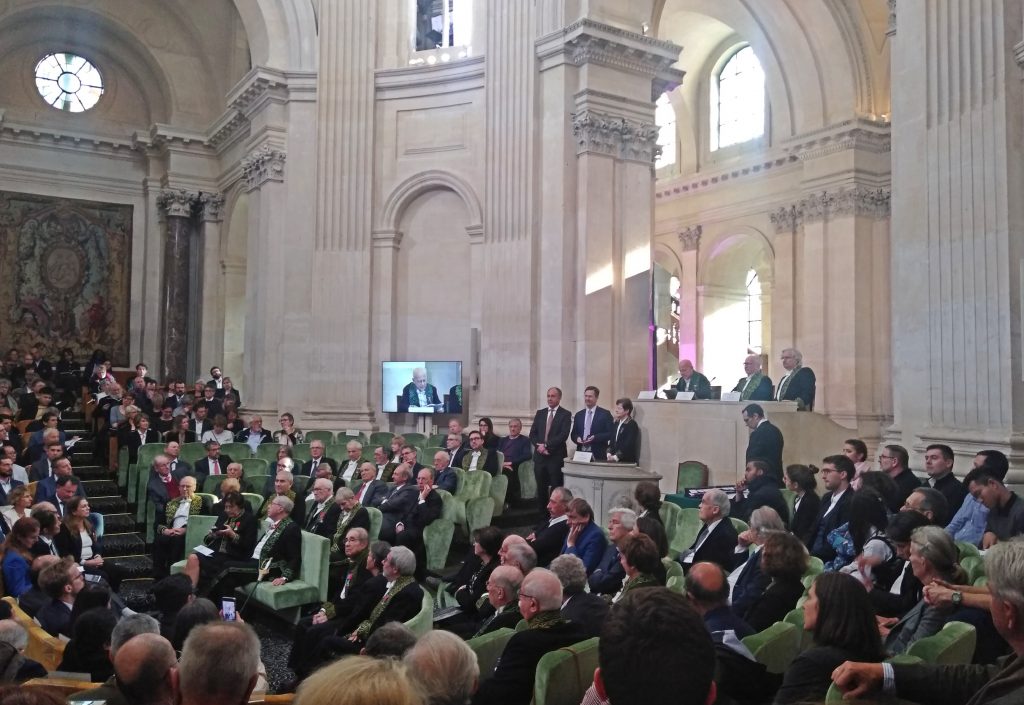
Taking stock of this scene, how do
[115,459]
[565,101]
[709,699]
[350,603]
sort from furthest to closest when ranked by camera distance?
[565,101]
[115,459]
[350,603]
[709,699]

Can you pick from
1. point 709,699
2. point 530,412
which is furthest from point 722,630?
point 530,412

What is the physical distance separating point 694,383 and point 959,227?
13.3 feet

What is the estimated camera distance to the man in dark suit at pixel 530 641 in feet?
11.8

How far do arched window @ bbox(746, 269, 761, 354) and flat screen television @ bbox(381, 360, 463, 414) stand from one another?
11253mm

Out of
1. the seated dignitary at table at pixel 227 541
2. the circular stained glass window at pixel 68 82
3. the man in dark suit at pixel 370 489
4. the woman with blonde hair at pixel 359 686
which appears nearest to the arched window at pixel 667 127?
the circular stained glass window at pixel 68 82

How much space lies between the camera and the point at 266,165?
16719 mm

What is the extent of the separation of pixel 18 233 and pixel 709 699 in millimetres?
22487

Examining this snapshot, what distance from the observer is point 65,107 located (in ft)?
70.0

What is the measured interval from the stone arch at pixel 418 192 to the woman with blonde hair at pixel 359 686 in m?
14.1

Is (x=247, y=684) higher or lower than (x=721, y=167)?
lower

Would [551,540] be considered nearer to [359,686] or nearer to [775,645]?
[775,645]

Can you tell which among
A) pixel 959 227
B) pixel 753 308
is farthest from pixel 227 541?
pixel 753 308

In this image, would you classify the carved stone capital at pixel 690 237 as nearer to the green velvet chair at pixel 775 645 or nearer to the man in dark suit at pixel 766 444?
the man in dark suit at pixel 766 444

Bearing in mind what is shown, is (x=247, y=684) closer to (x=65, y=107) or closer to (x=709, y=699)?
(x=709, y=699)
